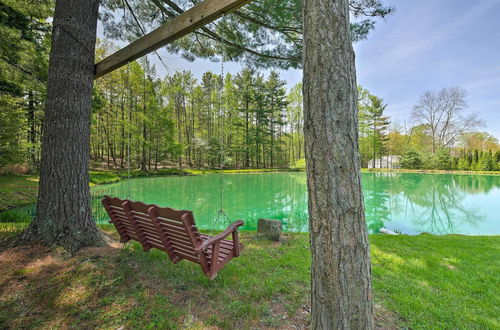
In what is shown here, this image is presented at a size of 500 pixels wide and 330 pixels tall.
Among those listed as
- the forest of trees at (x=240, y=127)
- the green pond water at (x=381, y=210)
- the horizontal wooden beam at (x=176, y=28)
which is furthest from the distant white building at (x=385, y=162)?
the horizontal wooden beam at (x=176, y=28)

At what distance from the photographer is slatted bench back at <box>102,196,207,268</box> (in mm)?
1825

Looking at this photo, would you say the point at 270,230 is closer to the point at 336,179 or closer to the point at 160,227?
the point at 160,227

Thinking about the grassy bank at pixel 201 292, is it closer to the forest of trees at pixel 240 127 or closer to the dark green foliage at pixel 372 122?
the forest of trees at pixel 240 127

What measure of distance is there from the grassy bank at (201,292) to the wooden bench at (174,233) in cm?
29

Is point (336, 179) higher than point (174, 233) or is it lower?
higher

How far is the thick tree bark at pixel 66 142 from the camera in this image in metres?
2.60

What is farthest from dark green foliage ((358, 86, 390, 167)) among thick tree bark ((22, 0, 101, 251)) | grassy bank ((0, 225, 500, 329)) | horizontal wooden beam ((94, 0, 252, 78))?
thick tree bark ((22, 0, 101, 251))

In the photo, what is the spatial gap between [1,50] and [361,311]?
8.28m

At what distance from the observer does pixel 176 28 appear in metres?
2.44

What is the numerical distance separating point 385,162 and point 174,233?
35.4 m

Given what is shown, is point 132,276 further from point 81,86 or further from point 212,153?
point 212,153

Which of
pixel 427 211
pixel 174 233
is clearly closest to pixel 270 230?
pixel 174 233

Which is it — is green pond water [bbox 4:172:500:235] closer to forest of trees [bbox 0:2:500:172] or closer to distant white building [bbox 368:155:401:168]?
forest of trees [bbox 0:2:500:172]

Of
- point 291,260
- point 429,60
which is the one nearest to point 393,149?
A: point 429,60
